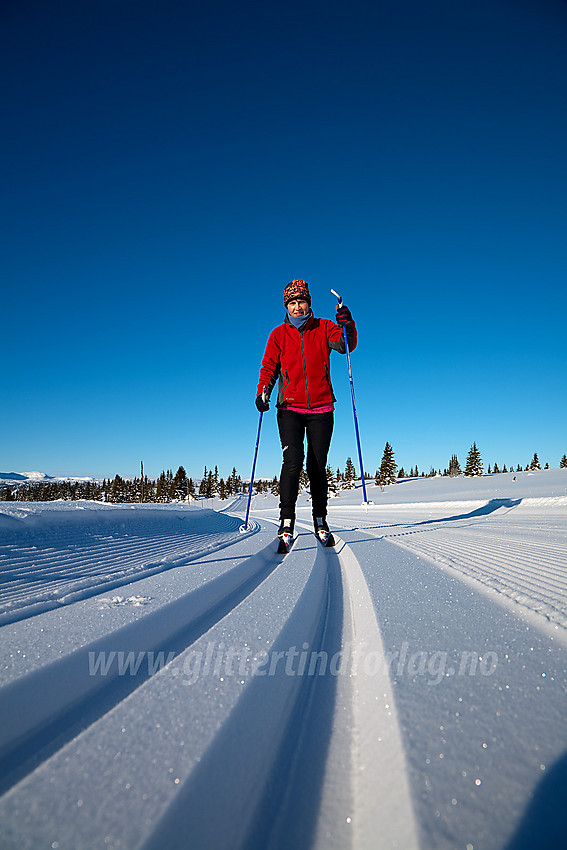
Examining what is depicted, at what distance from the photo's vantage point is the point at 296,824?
41cm

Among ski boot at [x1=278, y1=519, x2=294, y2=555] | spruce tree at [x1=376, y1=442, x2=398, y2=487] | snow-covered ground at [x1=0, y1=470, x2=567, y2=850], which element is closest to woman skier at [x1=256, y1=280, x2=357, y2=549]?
ski boot at [x1=278, y1=519, x2=294, y2=555]

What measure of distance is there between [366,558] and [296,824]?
1.66 metres

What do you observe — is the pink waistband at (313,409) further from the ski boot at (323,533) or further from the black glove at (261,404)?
the ski boot at (323,533)

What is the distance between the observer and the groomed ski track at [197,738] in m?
0.39

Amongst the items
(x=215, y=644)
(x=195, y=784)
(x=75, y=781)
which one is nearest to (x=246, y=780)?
(x=195, y=784)


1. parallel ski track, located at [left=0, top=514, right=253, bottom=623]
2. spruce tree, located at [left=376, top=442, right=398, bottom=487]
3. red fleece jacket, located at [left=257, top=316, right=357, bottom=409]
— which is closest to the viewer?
parallel ski track, located at [left=0, top=514, right=253, bottom=623]

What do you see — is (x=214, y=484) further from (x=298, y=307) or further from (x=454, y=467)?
(x=298, y=307)

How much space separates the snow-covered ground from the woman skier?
6.28 ft

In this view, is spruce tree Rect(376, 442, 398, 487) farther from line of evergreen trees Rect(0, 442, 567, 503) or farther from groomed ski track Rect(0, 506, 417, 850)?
groomed ski track Rect(0, 506, 417, 850)

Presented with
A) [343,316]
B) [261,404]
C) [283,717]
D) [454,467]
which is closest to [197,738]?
[283,717]

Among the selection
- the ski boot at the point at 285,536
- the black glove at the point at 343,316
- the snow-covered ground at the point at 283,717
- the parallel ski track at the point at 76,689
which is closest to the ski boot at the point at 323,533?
the ski boot at the point at 285,536

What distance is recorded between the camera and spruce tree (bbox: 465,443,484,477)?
4522 centimetres

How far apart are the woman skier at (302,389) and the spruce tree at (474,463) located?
4753 centimetres

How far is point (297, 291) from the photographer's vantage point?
11.5 feet
